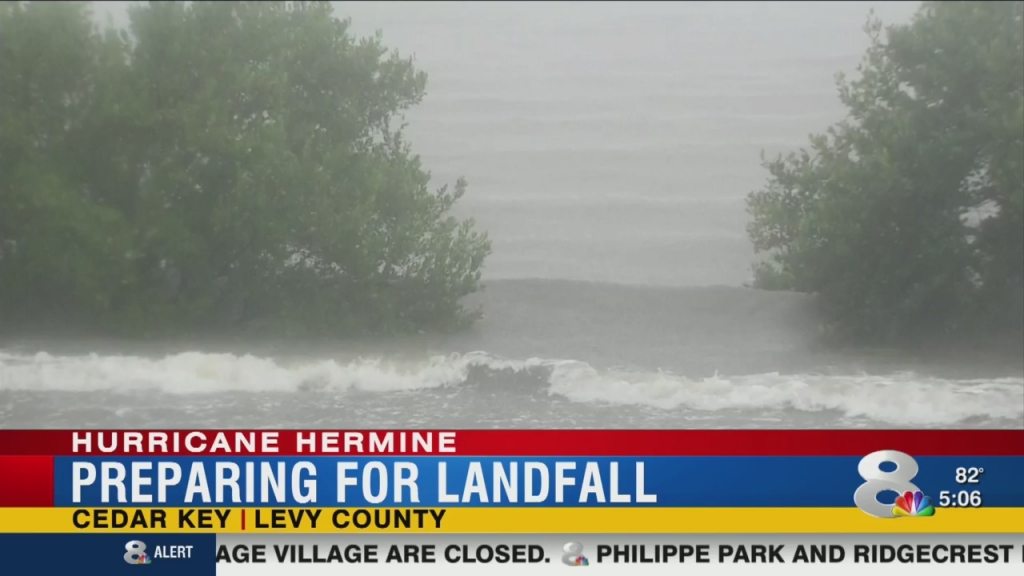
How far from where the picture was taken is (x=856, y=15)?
6262mm

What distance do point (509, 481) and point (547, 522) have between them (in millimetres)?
202

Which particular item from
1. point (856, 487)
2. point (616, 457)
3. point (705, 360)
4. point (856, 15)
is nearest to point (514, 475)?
point (616, 457)

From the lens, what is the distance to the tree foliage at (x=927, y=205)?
6160 mm

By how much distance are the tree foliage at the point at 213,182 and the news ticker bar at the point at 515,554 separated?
0.79 metres

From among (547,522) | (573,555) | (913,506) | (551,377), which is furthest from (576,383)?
(913,506)

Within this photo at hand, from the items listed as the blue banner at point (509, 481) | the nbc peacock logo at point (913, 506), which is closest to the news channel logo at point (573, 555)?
the blue banner at point (509, 481)

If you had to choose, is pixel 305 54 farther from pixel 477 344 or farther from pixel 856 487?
pixel 856 487

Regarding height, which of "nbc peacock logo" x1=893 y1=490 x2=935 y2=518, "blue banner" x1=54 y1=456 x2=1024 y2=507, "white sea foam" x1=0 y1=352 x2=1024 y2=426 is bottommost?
"nbc peacock logo" x1=893 y1=490 x2=935 y2=518

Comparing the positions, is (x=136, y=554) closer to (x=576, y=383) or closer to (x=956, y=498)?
(x=576, y=383)

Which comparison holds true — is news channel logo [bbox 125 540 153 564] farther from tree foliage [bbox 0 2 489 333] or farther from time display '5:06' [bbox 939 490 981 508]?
time display '5:06' [bbox 939 490 981 508]

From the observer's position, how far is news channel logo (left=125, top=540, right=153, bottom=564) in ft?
20.2
